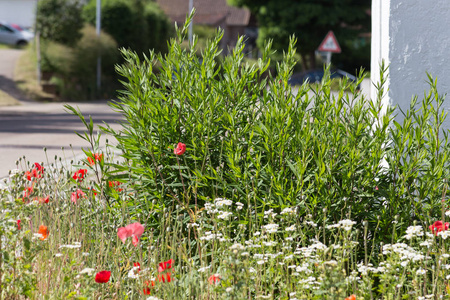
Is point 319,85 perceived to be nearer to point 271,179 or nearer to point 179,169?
point 271,179

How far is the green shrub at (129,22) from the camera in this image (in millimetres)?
29562

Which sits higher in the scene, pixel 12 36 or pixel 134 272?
pixel 12 36

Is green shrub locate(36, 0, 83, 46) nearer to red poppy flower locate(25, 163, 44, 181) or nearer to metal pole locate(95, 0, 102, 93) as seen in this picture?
metal pole locate(95, 0, 102, 93)

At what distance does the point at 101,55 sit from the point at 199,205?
25.0 metres

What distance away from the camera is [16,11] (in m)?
54.1

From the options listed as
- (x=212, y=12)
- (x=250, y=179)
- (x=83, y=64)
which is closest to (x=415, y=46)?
(x=250, y=179)

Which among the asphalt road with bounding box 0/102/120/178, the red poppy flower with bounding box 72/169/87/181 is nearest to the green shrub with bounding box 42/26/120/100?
the asphalt road with bounding box 0/102/120/178

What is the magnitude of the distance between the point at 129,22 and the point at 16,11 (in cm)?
2829

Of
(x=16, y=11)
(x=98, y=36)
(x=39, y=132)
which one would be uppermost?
(x=16, y=11)

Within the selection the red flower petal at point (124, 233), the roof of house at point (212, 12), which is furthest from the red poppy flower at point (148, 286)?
the roof of house at point (212, 12)

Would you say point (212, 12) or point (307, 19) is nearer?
point (307, 19)

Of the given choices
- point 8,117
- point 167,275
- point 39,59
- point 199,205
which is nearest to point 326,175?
point 199,205

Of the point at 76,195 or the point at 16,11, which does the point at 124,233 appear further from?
the point at 16,11

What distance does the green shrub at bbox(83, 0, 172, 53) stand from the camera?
29.6 metres
